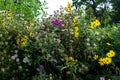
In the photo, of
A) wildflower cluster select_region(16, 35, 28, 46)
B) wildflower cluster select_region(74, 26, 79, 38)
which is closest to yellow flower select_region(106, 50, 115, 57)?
→ wildflower cluster select_region(74, 26, 79, 38)

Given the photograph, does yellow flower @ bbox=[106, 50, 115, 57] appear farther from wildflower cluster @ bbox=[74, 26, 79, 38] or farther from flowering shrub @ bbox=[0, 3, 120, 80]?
wildflower cluster @ bbox=[74, 26, 79, 38]

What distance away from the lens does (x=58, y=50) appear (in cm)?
487

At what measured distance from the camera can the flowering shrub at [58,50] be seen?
4855 millimetres

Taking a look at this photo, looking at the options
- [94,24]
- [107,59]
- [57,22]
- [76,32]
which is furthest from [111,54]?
[57,22]

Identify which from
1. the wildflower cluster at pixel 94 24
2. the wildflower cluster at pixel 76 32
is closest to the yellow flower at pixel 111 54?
the wildflower cluster at pixel 76 32

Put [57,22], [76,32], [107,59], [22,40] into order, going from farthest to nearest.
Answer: [57,22] < [76,32] < [22,40] < [107,59]

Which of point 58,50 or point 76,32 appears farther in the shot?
point 76,32

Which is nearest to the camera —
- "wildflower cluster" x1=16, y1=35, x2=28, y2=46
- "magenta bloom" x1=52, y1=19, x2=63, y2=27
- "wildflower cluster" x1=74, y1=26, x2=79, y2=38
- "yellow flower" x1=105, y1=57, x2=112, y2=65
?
"yellow flower" x1=105, y1=57, x2=112, y2=65

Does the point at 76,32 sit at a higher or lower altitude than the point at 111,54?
higher

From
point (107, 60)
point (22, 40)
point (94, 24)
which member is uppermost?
point (94, 24)

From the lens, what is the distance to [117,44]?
5145 mm

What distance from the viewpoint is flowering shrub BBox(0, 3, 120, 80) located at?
4855mm

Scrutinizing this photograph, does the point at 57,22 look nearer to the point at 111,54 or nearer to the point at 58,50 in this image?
the point at 58,50

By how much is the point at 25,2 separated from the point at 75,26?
984 centimetres
